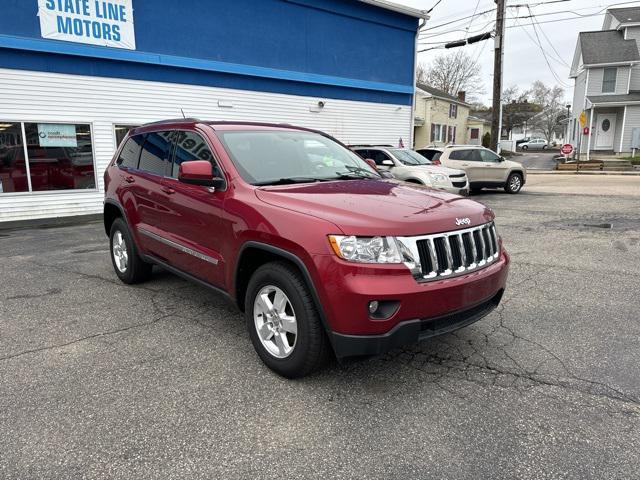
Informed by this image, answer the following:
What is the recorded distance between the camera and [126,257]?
220 inches

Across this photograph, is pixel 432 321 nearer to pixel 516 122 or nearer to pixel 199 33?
pixel 199 33

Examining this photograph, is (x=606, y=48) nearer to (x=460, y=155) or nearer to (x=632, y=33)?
(x=632, y=33)

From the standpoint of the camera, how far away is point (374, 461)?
8.13 feet

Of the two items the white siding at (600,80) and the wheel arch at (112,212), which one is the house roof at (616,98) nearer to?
the white siding at (600,80)

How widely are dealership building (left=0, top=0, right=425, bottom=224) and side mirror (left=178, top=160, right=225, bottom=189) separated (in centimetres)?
927

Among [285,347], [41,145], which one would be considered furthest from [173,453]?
[41,145]

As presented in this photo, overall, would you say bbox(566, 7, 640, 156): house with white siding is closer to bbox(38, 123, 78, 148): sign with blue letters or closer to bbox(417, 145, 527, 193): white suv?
bbox(417, 145, 527, 193): white suv

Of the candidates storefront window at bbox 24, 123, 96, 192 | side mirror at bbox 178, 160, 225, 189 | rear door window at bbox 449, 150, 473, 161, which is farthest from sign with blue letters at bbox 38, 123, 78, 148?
rear door window at bbox 449, 150, 473, 161

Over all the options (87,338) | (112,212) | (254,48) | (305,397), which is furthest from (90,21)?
(305,397)

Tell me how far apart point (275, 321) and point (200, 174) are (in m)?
1.28

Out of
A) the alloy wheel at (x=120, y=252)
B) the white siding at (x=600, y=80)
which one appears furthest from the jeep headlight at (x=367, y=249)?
the white siding at (x=600, y=80)

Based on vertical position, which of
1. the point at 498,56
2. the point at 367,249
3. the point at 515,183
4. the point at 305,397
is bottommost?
the point at 305,397

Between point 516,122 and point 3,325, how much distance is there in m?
84.8

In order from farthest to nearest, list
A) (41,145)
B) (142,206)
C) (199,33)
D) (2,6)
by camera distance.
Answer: (199,33)
(41,145)
(2,6)
(142,206)
